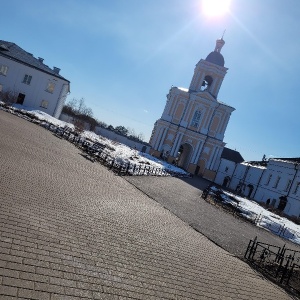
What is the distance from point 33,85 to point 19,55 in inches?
182

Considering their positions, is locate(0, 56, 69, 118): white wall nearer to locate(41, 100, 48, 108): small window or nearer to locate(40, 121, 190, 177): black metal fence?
locate(41, 100, 48, 108): small window

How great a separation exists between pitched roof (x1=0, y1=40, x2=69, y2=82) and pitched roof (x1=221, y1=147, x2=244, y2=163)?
3343 centimetres

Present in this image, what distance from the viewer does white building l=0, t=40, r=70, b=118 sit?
139ft

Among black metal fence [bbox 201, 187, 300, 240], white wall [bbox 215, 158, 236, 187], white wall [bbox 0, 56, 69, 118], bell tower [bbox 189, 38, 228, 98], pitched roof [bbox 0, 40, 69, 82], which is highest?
bell tower [bbox 189, 38, 228, 98]

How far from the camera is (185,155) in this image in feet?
186

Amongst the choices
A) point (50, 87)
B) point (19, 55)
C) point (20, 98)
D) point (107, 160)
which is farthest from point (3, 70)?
point (107, 160)

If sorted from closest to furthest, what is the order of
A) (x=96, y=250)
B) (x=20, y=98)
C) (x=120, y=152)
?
(x=96, y=250) → (x=120, y=152) → (x=20, y=98)

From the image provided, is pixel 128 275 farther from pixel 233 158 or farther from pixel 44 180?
pixel 233 158

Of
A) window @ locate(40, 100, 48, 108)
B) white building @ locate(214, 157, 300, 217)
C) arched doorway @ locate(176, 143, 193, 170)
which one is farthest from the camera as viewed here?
arched doorway @ locate(176, 143, 193, 170)

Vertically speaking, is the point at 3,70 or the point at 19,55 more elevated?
the point at 19,55

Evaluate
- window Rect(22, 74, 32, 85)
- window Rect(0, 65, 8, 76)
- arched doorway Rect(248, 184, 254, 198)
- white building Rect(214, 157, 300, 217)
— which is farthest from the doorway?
arched doorway Rect(248, 184, 254, 198)

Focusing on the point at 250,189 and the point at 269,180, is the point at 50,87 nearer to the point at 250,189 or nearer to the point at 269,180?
the point at 269,180

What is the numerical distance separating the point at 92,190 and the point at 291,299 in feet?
26.0

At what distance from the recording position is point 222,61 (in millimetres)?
53062
